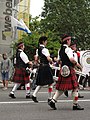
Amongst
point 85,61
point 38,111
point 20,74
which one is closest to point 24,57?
point 20,74

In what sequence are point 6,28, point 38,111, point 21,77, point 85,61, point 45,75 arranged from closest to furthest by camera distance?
point 38,111 < point 45,75 < point 21,77 < point 85,61 < point 6,28

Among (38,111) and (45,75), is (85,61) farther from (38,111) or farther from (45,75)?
(38,111)

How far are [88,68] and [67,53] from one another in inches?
362

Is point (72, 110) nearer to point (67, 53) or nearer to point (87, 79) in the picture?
point (67, 53)

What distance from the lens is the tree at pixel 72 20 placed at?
4400cm

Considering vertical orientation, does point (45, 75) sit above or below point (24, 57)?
below

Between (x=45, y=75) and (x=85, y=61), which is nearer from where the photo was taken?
(x=45, y=75)

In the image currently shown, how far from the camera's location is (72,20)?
43938 millimetres

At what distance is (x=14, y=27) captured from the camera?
78.7 feet

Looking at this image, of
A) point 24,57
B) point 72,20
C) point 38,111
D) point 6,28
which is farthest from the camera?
point 72,20

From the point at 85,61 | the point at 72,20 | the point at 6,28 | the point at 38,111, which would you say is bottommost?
the point at 38,111

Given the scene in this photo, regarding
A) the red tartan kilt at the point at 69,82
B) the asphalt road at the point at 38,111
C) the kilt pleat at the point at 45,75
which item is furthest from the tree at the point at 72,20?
the red tartan kilt at the point at 69,82

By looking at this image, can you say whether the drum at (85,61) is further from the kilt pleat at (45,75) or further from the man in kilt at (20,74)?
the kilt pleat at (45,75)

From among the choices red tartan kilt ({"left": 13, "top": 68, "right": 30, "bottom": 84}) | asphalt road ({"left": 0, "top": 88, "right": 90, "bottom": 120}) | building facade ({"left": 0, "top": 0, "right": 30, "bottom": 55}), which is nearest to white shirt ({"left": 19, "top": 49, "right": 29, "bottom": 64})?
red tartan kilt ({"left": 13, "top": 68, "right": 30, "bottom": 84})
